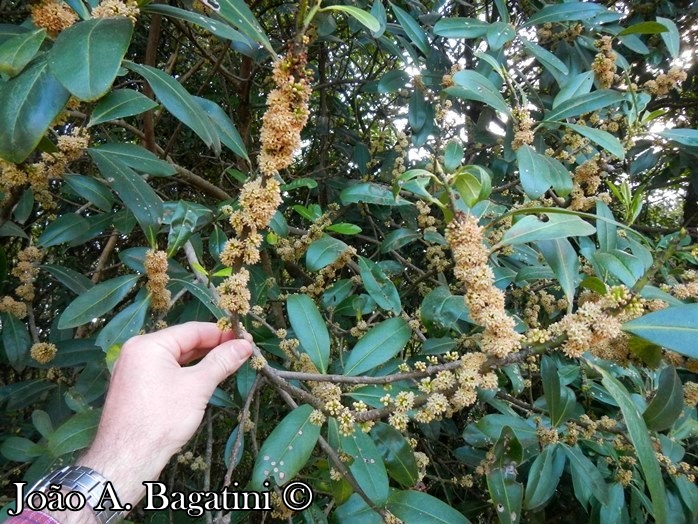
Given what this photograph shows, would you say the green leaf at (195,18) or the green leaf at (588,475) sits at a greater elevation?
the green leaf at (195,18)

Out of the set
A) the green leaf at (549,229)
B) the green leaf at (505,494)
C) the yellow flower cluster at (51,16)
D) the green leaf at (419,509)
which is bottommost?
the green leaf at (505,494)

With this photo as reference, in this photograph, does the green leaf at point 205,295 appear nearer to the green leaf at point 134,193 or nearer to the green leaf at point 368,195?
the green leaf at point 134,193

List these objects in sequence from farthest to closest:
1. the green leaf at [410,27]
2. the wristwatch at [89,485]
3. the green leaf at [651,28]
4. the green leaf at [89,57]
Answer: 1. the green leaf at [410,27]
2. the green leaf at [651,28]
3. the wristwatch at [89,485]
4. the green leaf at [89,57]

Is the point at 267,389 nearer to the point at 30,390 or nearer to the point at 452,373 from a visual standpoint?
the point at 30,390

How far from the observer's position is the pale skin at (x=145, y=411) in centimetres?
93

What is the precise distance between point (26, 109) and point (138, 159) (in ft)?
1.44

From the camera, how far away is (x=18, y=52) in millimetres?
879

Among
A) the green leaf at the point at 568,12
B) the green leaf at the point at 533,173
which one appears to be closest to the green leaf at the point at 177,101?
the green leaf at the point at 533,173

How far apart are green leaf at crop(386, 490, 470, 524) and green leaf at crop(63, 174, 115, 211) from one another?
3.47 ft

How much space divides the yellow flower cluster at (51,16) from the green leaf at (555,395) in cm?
130

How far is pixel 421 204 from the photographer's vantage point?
180cm

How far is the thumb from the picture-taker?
38.5 inches

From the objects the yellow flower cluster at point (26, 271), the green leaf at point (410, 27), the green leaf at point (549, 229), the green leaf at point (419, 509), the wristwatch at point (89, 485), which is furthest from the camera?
the green leaf at point (410, 27)

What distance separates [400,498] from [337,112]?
2.23 meters
